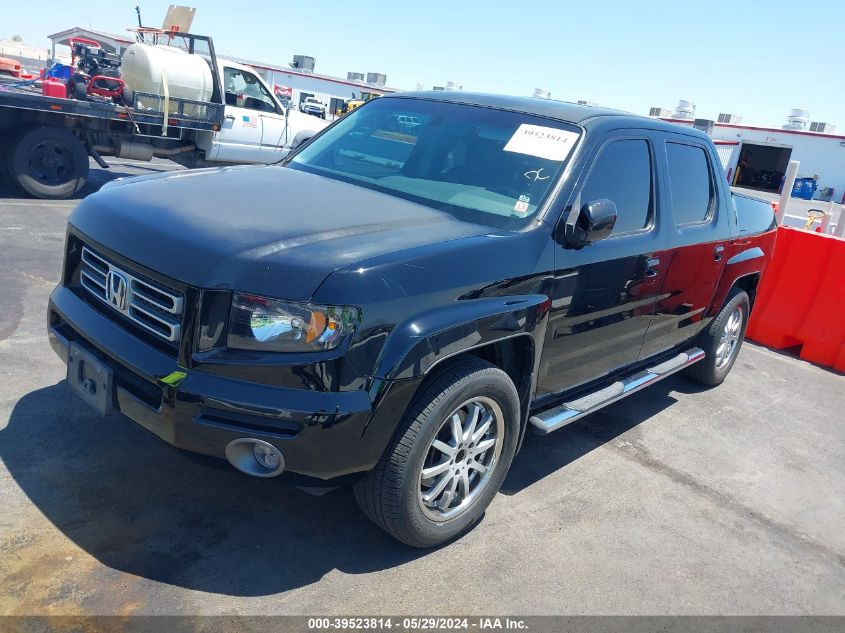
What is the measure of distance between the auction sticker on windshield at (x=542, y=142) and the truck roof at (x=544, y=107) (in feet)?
0.43

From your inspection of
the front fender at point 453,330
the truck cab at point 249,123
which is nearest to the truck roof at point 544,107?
the front fender at point 453,330

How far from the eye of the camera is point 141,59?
10570mm

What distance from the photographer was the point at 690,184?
4820 millimetres

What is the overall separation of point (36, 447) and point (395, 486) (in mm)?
1935

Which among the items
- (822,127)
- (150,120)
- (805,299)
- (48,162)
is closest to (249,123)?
(150,120)

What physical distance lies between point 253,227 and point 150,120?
341 inches

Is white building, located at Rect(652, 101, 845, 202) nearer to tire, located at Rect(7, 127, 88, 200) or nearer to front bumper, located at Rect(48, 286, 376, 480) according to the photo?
tire, located at Rect(7, 127, 88, 200)

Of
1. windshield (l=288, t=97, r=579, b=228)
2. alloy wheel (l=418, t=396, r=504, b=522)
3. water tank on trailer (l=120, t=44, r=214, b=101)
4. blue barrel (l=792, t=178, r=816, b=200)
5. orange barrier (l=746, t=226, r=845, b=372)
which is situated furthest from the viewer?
blue barrel (l=792, t=178, r=816, b=200)

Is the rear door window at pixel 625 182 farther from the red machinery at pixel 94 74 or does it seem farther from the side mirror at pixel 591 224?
the red machinery at pixel 94 74

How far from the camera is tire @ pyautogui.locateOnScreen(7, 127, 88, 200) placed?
9.48 metres

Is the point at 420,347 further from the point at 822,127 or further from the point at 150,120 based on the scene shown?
the point at 822,127

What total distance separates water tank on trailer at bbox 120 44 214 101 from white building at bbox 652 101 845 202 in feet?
104

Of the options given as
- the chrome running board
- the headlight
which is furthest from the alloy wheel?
the headlight

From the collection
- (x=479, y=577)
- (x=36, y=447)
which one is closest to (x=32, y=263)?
(x=36, y=447)
